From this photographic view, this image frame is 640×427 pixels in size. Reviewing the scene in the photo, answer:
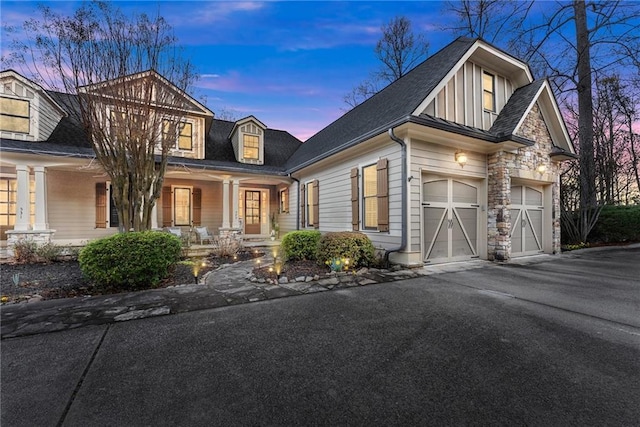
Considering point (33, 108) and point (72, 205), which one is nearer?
point (33, 108)

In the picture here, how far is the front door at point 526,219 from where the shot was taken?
774cm

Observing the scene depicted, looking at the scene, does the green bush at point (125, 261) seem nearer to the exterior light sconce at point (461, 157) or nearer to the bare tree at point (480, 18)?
the exterior light sconce at point (461, 157)

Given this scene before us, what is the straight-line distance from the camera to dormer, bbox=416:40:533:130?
21.2ft

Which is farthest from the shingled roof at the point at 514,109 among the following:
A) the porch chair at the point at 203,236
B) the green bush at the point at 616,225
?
the porch chair at the point at 203,236

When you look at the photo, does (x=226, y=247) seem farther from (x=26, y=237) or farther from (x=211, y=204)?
(x=26, y=237)

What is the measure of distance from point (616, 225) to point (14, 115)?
73.3ft

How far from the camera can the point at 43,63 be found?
16.5ft

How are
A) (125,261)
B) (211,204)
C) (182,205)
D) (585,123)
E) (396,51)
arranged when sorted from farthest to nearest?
Result: (396,51), (211,204), (182,205), (585,123), (125,261)

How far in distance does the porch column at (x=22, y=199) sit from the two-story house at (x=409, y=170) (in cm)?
2

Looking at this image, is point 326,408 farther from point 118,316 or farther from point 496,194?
point 496,194

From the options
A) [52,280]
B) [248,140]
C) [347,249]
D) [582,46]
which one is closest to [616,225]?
[582,46]

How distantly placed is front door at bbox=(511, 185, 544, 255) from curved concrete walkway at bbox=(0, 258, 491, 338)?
443cm

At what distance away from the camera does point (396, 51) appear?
15.6 m

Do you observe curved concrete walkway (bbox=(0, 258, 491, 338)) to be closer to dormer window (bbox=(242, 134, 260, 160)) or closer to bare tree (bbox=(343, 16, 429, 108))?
dormer window (bbox=(242, 134, 260, 160))
